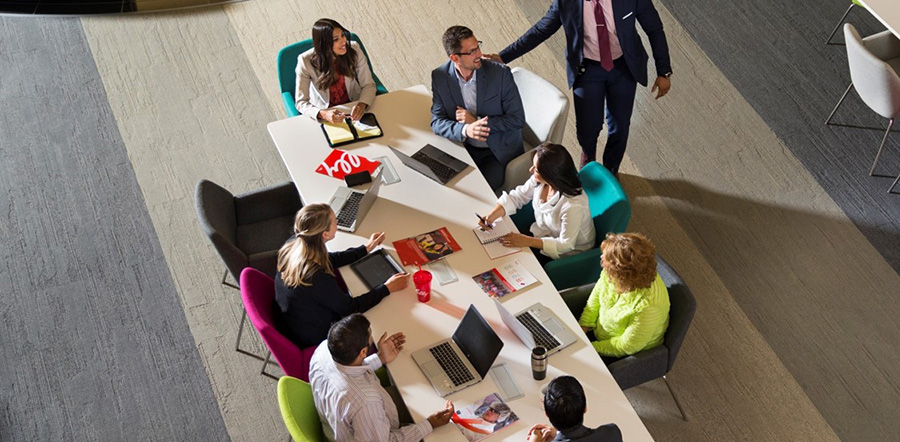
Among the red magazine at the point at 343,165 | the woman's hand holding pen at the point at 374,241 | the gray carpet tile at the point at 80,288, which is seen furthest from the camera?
the red magazine at the point at 343,165

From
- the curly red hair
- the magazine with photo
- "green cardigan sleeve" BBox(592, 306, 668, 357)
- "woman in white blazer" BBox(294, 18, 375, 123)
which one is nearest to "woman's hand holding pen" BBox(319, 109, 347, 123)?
"woman in white blazer" BBox(294, 18, 375, 123)

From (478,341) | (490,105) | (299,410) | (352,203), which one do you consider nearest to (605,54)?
(490,105)

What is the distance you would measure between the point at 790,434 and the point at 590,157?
2233 mm

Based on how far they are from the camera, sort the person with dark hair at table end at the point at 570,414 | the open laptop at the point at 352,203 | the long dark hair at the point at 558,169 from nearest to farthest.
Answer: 1. the person with dark hair at table end at the point at 570,414
2. the long dark hair at the point at 558,169
3. the open laptop at the point at 352,203

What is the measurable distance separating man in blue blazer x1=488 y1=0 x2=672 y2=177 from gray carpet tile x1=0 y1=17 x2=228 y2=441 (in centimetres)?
270

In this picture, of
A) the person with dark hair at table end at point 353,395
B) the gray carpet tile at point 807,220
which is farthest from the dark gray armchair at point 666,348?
the gray carpet tile at point 807,220

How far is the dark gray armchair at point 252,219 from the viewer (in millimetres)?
4820

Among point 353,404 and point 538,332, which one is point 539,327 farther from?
point 353,404

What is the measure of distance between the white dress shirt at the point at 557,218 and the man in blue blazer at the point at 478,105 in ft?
1.46

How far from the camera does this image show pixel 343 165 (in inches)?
203

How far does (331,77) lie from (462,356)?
2.19m

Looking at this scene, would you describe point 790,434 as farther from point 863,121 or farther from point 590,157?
point 863,121

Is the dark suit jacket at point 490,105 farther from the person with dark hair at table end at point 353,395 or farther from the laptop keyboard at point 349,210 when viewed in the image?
the person with dark hair at table end at point 353,395

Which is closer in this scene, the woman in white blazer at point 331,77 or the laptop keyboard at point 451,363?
the laptop keyboard at point 451,363
